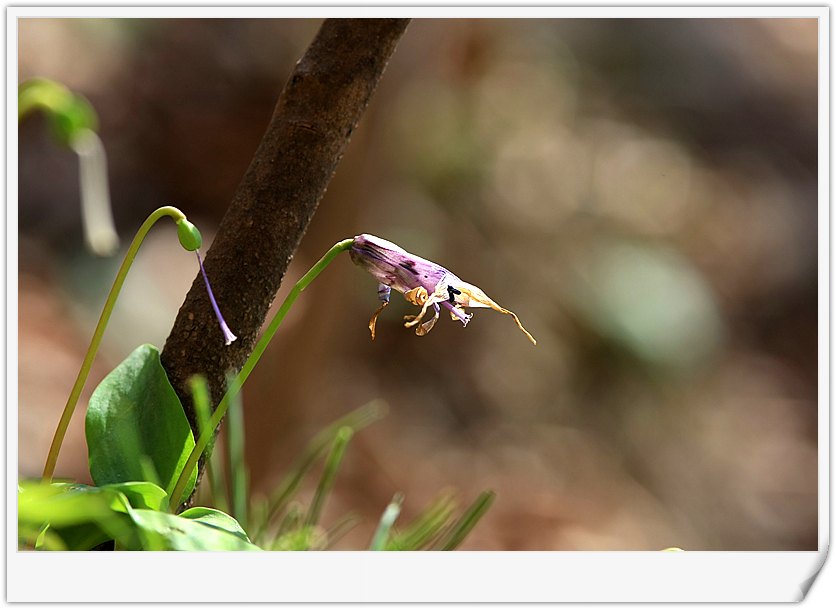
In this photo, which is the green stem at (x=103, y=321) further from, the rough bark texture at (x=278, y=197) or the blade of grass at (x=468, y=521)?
the blade of grass at (x=468, y=521)

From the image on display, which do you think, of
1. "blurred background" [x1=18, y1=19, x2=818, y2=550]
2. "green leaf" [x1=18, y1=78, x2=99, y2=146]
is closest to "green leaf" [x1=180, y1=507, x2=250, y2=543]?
"green leaf" [x1=18, y1=78, x2=99, y2=146]

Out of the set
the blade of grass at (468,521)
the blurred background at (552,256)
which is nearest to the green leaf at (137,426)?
the blade of grass at (468,521)

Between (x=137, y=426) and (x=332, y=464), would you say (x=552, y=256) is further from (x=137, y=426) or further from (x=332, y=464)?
(x=137, y=426)

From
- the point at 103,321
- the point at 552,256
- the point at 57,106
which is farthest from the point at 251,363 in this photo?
the point at 552,256

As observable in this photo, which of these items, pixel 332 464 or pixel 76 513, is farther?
pixel 332 464

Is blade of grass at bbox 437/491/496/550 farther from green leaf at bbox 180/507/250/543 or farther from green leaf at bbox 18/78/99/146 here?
green leaf at bbox 18/78/99/146
